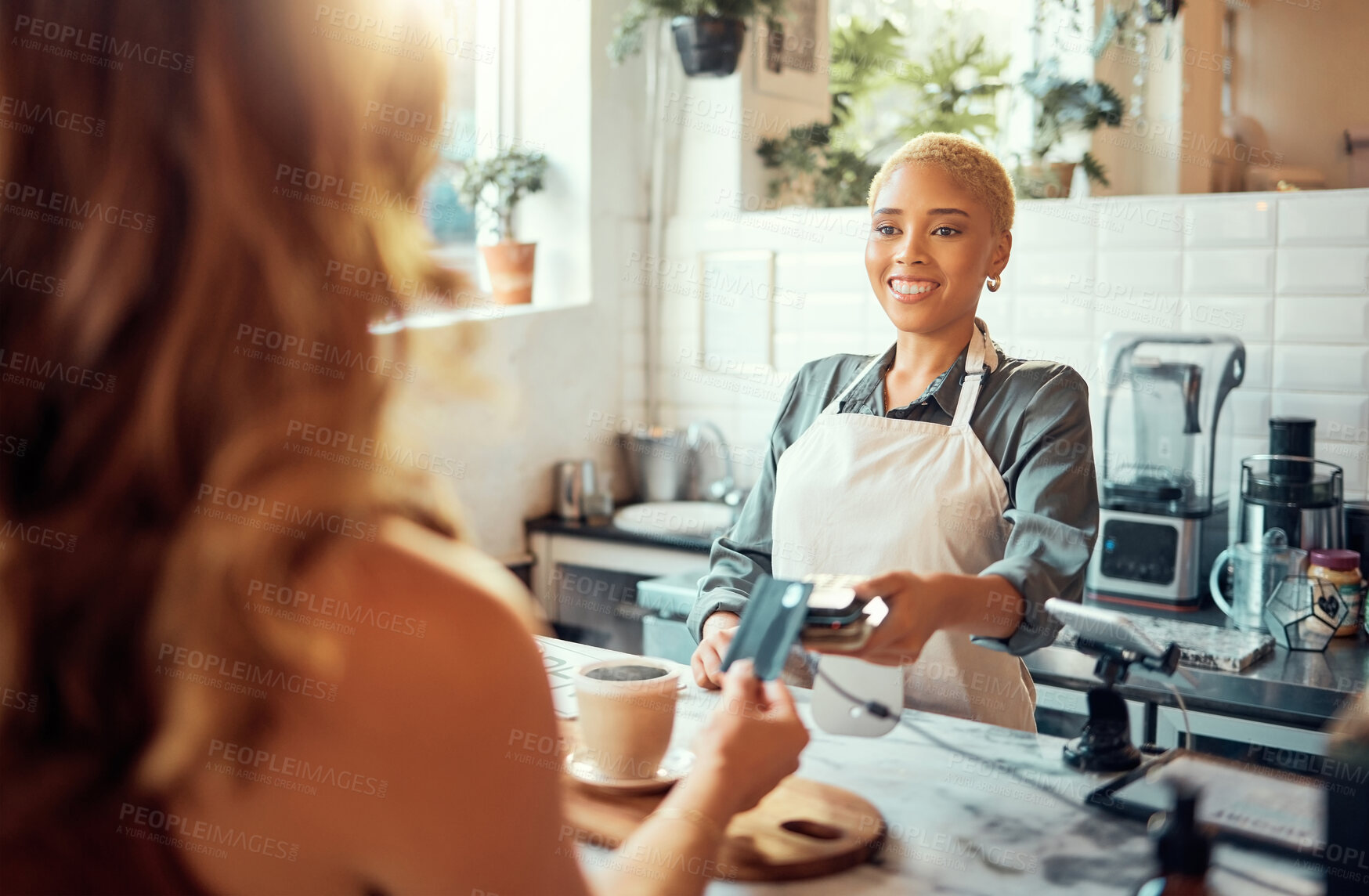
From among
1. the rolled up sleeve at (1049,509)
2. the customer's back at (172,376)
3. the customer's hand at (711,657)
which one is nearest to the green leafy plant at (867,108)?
the rolled up sleeve at (1049,509)

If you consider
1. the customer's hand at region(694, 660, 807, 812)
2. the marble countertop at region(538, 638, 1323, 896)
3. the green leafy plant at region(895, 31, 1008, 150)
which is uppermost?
the green leafy plant at region(895, 31, 1008, 150)

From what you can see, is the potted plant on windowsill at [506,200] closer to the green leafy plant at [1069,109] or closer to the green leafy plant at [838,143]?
the green leafy plant at [838,143]

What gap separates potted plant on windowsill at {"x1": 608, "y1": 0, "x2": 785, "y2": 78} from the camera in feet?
10.2

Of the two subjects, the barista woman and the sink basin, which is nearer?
the barista woman

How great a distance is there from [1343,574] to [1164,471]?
0.44m

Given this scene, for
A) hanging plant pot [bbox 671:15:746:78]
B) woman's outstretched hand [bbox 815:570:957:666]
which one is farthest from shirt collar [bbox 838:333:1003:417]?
hanging plant pot [bbox 671:15:746:78]

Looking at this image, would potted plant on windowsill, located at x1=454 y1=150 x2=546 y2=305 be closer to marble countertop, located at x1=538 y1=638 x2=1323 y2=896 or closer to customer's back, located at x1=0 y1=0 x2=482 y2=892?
marble countertop, located at x1=538 y1=638 x2=1323 y2=896

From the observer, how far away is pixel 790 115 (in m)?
3.59


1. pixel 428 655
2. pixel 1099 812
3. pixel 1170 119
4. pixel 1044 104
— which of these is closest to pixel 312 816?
pixel 428 655

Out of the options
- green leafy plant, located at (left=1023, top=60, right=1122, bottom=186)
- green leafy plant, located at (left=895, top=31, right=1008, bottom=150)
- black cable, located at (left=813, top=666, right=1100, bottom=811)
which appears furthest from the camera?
green leafy plant, located at (left=895, top=31, right=1008, bottom=150)

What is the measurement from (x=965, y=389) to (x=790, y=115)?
2.18 meters

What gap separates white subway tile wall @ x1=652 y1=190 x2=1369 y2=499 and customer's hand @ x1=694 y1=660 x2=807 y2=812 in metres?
2.08

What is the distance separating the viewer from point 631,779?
110 centimetres

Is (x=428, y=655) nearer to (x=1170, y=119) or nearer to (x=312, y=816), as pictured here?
(x=312, y=816)
